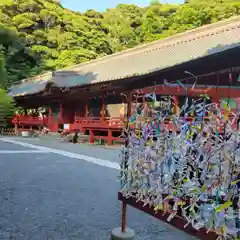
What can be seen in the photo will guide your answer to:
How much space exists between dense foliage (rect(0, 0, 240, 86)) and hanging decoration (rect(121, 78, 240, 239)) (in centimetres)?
2484

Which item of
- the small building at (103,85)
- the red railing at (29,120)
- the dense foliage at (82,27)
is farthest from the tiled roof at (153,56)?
the dense foliage at (82,27)

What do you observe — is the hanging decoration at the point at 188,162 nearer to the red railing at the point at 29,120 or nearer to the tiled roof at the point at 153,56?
the tiled roof at the point at 153,56

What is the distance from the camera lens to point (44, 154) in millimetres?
10711

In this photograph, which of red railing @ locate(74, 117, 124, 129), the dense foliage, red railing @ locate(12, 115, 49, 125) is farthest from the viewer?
the dense foliage

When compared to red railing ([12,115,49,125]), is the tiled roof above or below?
above

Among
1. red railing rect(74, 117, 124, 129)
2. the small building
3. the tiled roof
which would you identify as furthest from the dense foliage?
red railing rect(74, 117, 124, 129)

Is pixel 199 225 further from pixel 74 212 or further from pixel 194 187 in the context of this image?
pixel 74 212

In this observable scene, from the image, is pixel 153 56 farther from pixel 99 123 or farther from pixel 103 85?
pixel 99 123

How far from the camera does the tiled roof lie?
14492 mm

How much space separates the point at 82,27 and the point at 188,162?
36.1 m

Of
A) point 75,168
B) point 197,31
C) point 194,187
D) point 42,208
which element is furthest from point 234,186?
point 197,31

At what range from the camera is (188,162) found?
2.60 metres

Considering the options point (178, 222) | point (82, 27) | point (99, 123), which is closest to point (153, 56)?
point (99, 123)

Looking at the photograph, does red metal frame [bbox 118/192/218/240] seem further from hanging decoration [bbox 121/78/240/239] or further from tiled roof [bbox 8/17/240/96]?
tiled roof [bbox 8/17/240/96]
